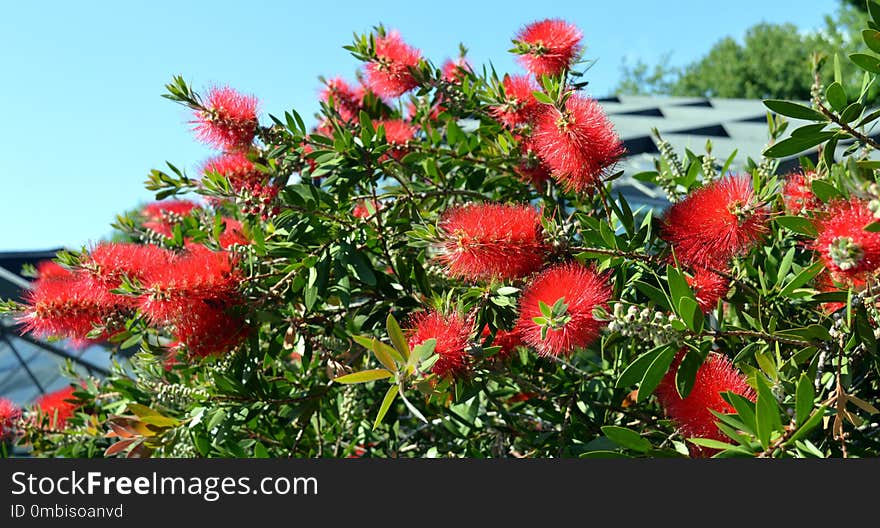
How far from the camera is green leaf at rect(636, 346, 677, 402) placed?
1.28m

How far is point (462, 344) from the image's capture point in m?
1.36

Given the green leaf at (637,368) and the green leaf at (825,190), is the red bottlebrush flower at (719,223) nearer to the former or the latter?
the green leaf at (825,190)

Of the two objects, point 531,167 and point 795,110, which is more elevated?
point 531,167

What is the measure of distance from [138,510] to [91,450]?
1.47 metres

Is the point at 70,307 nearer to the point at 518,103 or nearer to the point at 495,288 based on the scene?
the point at 495,288

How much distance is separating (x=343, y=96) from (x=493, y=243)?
147cm

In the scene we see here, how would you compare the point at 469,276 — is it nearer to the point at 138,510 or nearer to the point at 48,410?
the point at 138,510

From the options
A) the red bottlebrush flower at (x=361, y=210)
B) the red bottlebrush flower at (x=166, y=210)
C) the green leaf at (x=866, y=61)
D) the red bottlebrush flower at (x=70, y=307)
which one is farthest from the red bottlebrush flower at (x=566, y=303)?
the red bottlebrush flower at (x=166, y=210)

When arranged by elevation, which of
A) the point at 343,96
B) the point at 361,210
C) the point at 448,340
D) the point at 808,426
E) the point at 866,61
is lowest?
the point at 808,426

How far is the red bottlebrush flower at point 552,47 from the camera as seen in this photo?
1.89 meters

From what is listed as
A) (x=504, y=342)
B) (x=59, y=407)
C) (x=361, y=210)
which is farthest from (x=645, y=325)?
(x=59, y=407)

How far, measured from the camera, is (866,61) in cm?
132

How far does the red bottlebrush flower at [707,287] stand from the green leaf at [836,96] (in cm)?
37

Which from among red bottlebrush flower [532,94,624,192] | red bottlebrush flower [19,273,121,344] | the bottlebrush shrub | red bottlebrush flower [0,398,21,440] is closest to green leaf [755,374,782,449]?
the bottlebrush shrub
